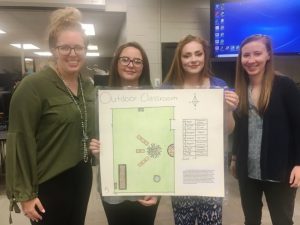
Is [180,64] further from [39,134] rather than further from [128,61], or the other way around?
[39,134]

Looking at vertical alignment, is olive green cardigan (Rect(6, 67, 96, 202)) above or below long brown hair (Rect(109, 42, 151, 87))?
below

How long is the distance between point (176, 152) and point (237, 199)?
206cm

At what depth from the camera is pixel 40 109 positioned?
1228 mm

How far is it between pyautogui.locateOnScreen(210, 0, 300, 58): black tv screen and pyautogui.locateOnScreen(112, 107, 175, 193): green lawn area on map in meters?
2.26

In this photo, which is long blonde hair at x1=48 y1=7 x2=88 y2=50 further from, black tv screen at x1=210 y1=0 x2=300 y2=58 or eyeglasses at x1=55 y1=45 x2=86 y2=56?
black tv screen at x1=210 y1=0 x2=300 y2=58

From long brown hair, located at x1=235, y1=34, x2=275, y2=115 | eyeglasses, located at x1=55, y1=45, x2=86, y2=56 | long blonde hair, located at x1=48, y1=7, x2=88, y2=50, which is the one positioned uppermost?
long blonde hair, located at x1=48, y1=7, x2=88, y2=50

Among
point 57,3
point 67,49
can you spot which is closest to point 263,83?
point 67,49

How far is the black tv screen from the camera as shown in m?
3.12

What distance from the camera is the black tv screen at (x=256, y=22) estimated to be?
10.2 ft

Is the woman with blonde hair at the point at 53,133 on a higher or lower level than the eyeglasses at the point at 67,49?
lower

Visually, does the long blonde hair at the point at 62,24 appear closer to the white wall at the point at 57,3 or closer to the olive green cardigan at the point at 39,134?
the olive green cardigan at the point at 39,134

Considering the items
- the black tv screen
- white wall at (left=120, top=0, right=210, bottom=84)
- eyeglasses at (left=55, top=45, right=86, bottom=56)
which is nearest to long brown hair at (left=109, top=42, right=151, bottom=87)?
eyeglasses at (left=55, top=45, right=86, bottom=56)

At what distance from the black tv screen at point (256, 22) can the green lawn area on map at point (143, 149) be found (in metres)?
2.26

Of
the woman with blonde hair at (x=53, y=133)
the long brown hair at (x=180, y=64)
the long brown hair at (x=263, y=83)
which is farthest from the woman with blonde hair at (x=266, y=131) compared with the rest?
the woman with blonde hair at (x=53, y=133)
